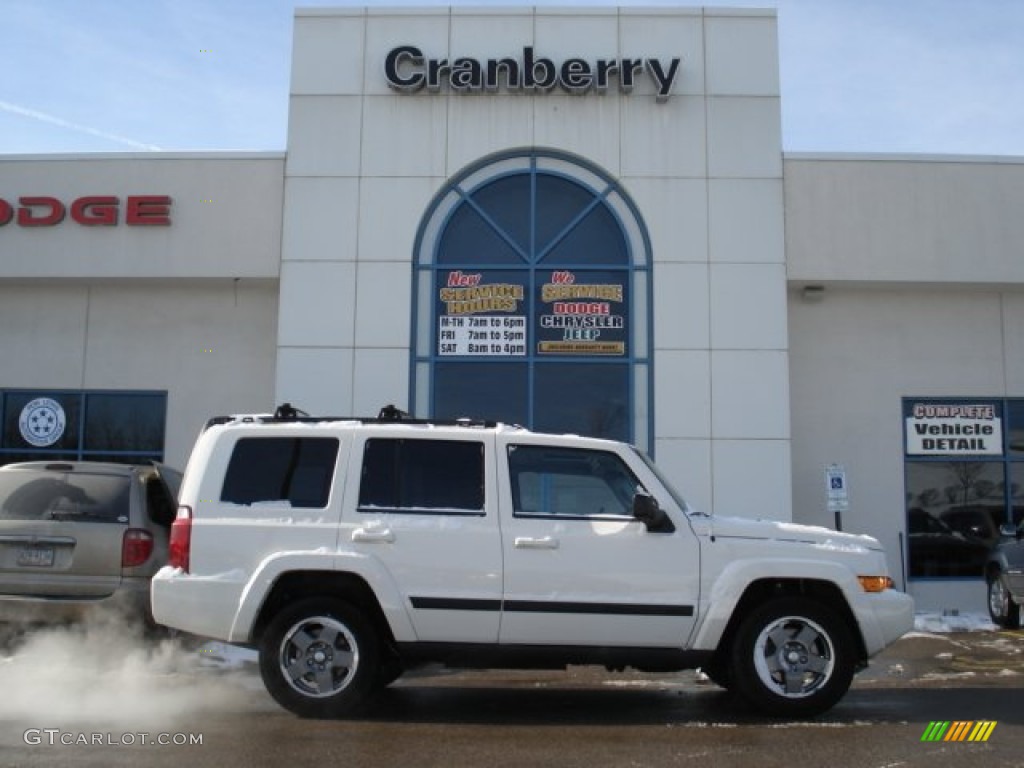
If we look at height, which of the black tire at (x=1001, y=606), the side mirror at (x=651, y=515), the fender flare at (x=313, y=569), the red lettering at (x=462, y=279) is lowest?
the black tire at (x=1001, y=606)

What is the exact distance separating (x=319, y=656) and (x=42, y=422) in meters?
11.0

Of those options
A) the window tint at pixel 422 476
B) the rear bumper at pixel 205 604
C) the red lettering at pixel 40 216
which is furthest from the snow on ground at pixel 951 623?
the red lettering at pixel 40 216

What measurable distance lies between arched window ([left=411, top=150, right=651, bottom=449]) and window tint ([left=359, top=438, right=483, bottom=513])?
24.0 ft

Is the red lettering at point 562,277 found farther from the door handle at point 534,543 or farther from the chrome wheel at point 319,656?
the chrome wheel at point 319,656

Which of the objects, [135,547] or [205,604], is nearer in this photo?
[205,604]

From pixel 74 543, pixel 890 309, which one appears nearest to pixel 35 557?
pixel 74 543

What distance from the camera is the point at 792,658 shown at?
7.12m

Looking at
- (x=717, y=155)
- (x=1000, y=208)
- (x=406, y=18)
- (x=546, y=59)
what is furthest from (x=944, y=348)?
(x=406, y=18)

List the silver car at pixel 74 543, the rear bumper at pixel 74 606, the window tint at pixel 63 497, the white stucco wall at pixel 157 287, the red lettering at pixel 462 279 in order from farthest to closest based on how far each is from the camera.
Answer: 1. the white stucco wall at pixel 157 287
2. the red lettering at pixel 462 279
3. the window tint at pixel 63 497
4. the silver car at pixel 74 543
5. the rear bumper at pixel 74 606

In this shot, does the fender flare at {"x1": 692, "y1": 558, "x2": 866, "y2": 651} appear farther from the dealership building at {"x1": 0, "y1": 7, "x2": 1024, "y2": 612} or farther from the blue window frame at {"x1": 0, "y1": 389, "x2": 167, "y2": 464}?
the blue window frame at {"x1": 0, "y1": 389, "x2": 167, "y2": 464}

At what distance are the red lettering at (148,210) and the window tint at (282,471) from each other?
30.5 feet

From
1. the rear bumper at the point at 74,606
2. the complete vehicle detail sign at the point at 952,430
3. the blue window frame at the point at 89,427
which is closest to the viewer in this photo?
the rear bumper at the point at 74,606

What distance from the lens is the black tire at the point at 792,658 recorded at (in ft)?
23.1

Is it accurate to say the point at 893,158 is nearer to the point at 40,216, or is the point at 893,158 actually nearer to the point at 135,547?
the point at 135,547
